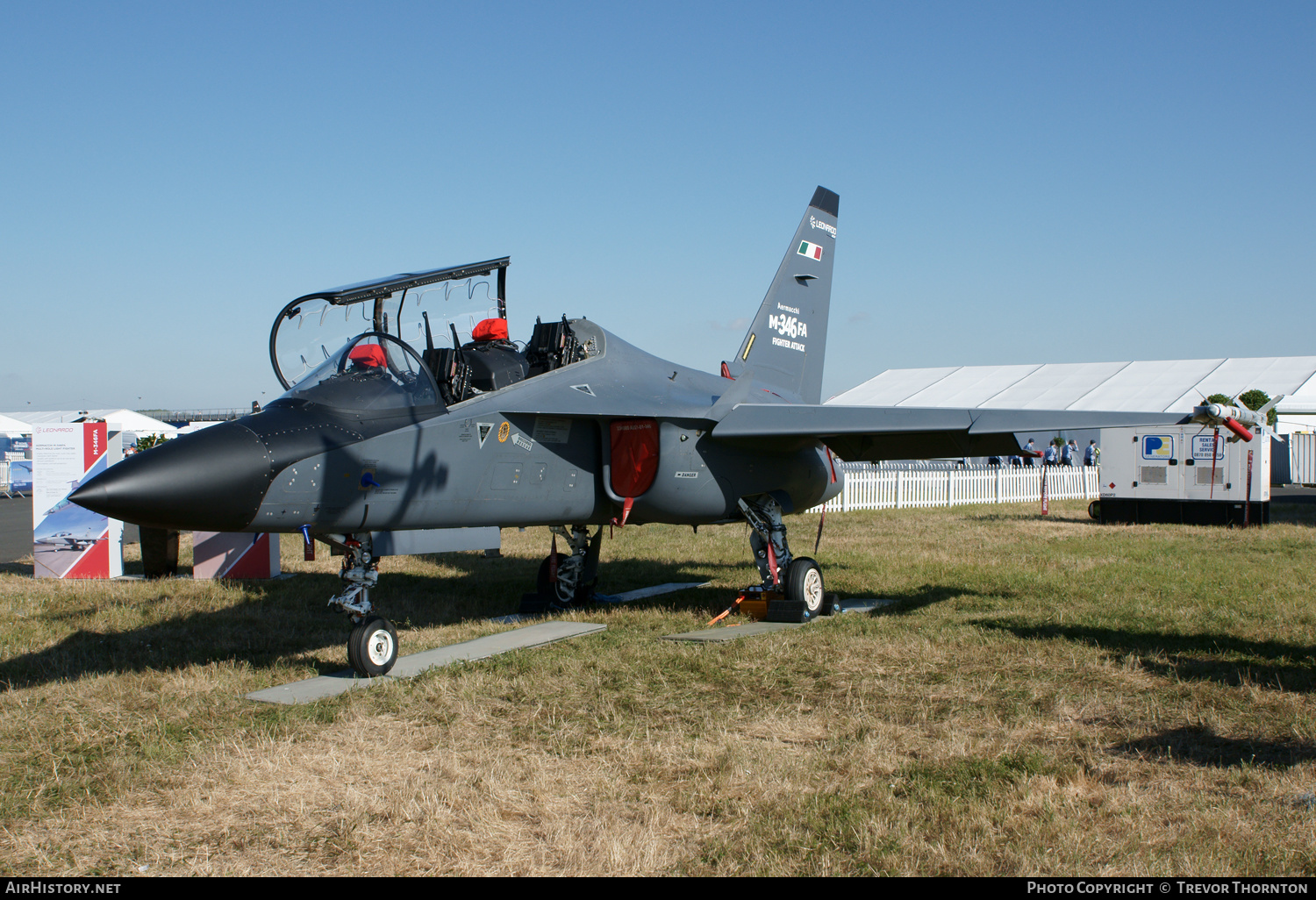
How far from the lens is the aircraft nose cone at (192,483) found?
541 cm

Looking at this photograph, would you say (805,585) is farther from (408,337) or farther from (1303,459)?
(1303,459)

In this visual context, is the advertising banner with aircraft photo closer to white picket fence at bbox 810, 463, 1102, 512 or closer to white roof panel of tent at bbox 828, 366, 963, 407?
white picket fence at bbox 810, 463, 1102, 512

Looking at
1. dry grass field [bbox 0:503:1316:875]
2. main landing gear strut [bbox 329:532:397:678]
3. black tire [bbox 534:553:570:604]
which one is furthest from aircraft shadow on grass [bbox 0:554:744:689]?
main landing gear strut [bbox 329:532:397:678]

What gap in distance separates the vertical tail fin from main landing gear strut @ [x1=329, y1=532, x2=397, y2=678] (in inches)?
232

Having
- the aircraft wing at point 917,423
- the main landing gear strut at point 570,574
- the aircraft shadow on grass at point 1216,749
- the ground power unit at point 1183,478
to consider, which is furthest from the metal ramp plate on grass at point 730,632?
the ground power unit at point 1183,478

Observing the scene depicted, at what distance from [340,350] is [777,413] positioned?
4164 millimetres

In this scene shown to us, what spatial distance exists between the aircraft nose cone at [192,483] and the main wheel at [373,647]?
Result: 4.05 feet

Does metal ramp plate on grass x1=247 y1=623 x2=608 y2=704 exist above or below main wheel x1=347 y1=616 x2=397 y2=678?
below

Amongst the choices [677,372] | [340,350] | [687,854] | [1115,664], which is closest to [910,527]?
[677,372]

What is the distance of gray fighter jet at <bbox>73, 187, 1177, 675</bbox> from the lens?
6.12 metres

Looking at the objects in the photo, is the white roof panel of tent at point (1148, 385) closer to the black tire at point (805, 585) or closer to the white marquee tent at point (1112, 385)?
the white marquee tent at point (1112, 385)

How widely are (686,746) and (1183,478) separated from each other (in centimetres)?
1760

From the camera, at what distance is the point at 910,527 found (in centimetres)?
→ 1891
